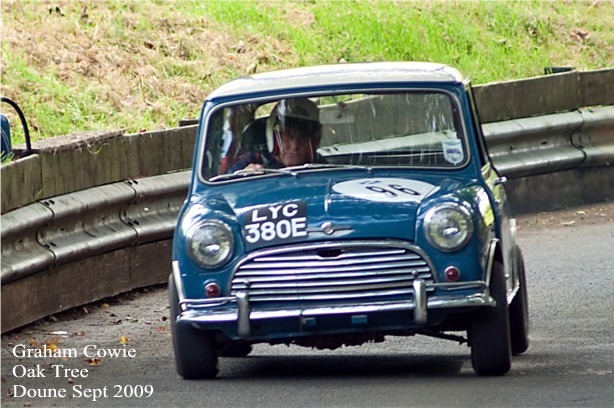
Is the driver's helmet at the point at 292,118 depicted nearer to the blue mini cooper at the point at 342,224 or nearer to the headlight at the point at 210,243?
the blue mini cooper at the point at 342,224

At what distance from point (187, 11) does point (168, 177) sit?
525 cm

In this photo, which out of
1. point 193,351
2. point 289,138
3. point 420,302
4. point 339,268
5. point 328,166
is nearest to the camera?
point 420,302

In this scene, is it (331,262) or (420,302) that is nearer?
(420,302)

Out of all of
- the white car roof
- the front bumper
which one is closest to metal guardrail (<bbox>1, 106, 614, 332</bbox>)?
the white car roof

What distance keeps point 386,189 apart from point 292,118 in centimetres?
93

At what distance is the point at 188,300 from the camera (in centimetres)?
819

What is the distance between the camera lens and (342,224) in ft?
26.3

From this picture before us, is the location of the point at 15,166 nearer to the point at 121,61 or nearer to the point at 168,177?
the point at 168,177

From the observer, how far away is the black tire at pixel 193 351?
826cm

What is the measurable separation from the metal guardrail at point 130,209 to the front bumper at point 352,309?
2.03 metres

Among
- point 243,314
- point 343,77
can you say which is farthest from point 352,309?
point 343,77

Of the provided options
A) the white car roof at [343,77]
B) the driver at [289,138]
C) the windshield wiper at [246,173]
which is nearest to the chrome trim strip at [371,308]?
the windshield wiper at [246,173]

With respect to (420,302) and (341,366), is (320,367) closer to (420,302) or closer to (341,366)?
(341,366)

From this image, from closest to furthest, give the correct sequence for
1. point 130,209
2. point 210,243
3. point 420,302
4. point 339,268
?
point 420,302, point 339,268, point 210,243, point 130,209
